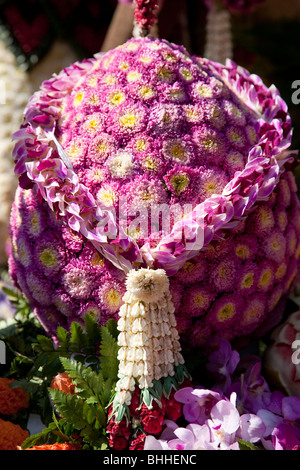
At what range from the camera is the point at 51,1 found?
1.71 m

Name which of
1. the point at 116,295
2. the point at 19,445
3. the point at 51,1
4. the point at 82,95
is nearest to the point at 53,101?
the point at 82,95

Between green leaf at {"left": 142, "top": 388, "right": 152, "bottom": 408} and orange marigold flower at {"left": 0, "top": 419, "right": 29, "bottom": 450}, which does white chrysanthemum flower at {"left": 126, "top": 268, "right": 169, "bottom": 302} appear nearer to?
green leaf at {"left": 142, "top": 388, "right": 152, "bottom": 408}

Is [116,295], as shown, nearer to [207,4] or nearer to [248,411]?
[248,411]

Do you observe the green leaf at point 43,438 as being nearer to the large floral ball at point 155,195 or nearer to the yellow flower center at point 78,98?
the large floral ball at point 155,195

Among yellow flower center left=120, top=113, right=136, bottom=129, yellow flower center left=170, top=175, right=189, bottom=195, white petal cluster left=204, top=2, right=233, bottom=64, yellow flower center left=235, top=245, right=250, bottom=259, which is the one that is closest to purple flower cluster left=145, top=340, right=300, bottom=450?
yellow flower center left=235, top=245, right=250, bottom=259

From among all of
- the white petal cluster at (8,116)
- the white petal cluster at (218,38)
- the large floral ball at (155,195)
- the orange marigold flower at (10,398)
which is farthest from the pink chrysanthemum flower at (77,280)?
the white petal cluster at (218,38)

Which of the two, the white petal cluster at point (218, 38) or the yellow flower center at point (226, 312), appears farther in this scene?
the white petal cluster at point (218, 38)

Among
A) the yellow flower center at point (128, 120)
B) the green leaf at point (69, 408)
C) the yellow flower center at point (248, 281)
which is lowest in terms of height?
the green leaf at point (69, 408)

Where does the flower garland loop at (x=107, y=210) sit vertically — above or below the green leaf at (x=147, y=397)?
above

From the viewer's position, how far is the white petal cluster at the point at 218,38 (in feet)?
5.54

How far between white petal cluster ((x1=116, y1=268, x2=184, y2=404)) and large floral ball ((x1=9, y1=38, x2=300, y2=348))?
0.06 m

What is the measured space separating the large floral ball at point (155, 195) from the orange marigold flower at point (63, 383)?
0.34 feet

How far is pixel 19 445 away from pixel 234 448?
376 millimetres

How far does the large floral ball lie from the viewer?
0.92 metres
